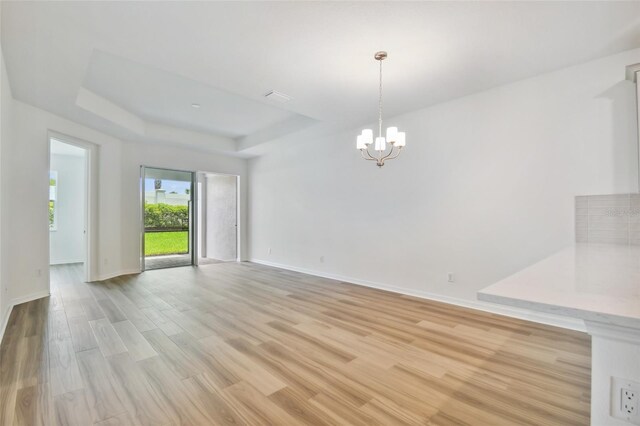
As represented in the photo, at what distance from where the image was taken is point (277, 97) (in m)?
3.73

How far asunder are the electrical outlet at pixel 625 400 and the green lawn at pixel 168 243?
759 cm

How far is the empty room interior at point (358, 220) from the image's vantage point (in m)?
1.76

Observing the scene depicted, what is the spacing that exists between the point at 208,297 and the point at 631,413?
419cm

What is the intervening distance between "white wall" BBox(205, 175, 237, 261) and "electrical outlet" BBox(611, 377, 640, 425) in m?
7.41

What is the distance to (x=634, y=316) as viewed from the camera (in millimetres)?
671

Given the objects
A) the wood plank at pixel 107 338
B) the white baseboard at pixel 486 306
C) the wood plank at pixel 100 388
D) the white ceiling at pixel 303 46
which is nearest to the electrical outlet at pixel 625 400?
the white baseboard at pixel 486 306

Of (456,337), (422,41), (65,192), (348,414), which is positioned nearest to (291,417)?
(348,414)

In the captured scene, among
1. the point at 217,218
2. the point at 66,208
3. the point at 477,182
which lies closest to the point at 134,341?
the point at 477,182

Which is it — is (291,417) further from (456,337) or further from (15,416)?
(456,337)

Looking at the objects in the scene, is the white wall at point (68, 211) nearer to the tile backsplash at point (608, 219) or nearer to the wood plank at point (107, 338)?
the wood plank at point (107, 338)

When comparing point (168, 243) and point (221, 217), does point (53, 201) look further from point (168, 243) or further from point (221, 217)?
point (221, 217)

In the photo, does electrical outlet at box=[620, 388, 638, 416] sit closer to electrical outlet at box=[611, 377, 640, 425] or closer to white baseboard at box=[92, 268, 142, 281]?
electrical outlet at box=[611, 377, 640, 425]

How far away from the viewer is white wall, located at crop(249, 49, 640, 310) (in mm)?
2848

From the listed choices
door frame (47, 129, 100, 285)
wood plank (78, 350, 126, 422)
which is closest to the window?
door frame (47, 129, 100, 285)
